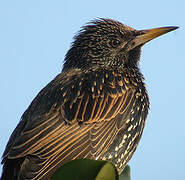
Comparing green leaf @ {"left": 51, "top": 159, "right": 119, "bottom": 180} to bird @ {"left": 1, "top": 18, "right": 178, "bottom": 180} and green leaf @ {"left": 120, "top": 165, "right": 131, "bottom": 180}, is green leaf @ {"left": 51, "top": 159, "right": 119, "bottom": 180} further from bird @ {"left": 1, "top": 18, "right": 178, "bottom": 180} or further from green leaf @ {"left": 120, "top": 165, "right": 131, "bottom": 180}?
bird @ {"left": 1, "top": 18, "right": 178, "bottom": 180}

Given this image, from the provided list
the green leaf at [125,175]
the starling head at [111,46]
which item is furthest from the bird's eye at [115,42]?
the green leaf at [125,175]

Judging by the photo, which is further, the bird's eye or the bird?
the bird's eye

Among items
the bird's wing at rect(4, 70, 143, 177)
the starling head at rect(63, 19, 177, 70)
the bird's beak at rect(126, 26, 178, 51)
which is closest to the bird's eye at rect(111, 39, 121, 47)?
the starling head at rect(63, 19, 177, 70)

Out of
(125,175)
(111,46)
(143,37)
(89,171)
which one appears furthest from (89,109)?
(89,171)

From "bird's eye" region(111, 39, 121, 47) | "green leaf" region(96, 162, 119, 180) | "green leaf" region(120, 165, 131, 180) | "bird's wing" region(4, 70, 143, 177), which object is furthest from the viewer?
"bird's eye" region(111, 39, 121, 47)

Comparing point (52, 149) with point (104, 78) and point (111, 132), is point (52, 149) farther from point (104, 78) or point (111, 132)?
point (104, 78)

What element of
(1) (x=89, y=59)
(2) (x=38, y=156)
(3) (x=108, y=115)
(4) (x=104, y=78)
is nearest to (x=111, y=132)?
(3) (x=108, y=115)

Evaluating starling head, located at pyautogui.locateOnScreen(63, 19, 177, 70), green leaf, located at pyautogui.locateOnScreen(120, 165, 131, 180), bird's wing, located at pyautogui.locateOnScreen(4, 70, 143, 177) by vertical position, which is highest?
starling head, located at pyautogui.locateOnScreen(63, 19, 177, 70)

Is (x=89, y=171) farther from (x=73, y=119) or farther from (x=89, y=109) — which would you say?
(x=89, y=109)

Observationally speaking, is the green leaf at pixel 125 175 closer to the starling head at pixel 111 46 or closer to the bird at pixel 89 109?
the bird at pixel 89 109
